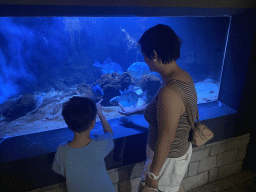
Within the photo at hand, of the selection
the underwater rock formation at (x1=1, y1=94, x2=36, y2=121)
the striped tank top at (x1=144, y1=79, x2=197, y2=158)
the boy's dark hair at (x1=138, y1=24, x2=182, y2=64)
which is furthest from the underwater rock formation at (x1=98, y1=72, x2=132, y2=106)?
the boy's dark hair at (x1=138, y1=24, x2=182, y2=64)

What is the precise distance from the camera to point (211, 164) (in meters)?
2.97

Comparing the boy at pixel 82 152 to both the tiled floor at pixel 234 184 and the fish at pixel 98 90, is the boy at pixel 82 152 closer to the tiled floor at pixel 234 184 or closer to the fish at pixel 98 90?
the fish at pixel 98 90

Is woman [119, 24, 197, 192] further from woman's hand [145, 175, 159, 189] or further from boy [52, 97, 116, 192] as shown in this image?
boy [52, 97, 116, 192]

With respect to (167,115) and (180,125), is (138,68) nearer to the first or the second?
(180,125)

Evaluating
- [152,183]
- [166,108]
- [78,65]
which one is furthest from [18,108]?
[78,65]

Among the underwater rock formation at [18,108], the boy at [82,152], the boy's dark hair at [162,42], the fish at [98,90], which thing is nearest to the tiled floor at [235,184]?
the boy at [82,152]

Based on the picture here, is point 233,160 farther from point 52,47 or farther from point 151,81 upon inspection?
point 52,47

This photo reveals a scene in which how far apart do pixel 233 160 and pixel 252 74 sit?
1.82 meters

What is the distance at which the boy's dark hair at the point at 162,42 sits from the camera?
3.90 feet

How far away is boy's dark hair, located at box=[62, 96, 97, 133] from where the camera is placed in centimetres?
133

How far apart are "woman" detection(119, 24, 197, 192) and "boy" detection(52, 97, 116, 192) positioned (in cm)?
48

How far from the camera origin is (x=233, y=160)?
3162 mm

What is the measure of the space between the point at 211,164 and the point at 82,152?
2.72 meters

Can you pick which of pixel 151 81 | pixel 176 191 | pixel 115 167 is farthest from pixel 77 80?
pixel 176 191
